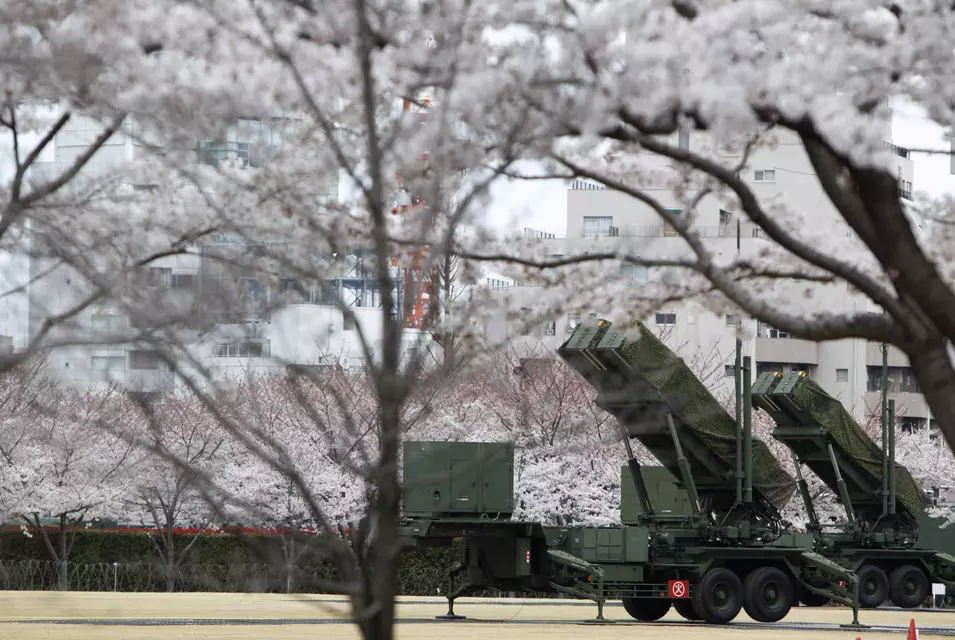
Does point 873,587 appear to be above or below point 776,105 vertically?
below

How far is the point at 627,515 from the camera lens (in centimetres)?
2661

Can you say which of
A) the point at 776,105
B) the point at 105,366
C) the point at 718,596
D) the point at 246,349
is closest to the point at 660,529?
the point at 718,596

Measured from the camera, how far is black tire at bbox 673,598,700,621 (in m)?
24.9

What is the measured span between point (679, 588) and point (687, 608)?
1017 millimetres

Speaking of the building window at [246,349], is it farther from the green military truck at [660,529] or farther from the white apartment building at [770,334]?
the white apartment building at [770,334]

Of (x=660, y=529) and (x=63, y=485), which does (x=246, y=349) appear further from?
(x=63, y=485)

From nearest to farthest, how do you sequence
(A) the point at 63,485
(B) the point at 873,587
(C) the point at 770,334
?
(B) the point at 873,587, (A) the point at 63,485, (C) the point at 770,334

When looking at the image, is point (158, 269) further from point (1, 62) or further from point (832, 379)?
point (832, 379)

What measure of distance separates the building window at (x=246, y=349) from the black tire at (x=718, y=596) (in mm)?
18696

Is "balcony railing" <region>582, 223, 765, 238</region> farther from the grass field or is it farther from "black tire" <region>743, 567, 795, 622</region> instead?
the grass field

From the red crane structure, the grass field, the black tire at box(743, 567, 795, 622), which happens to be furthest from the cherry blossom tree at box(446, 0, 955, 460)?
the black tire at box(743, 567, 795, 622)

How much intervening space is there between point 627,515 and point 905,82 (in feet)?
58.5

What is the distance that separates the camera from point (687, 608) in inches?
989

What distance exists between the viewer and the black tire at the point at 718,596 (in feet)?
79.7
